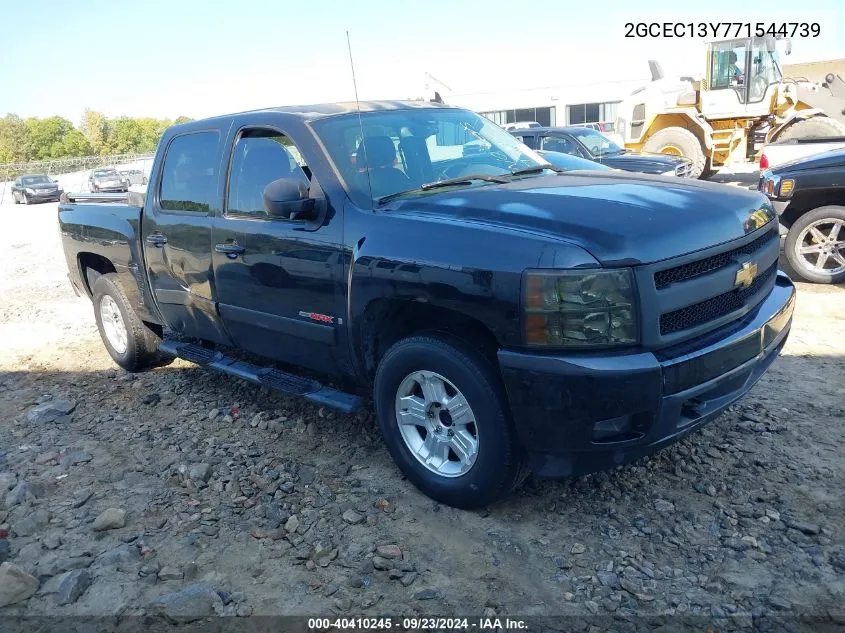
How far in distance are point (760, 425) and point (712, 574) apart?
1456mm

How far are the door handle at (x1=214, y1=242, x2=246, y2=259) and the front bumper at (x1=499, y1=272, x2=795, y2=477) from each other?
1.93m

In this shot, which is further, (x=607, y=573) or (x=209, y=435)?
(x=209, y=435)

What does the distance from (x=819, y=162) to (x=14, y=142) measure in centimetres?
7879

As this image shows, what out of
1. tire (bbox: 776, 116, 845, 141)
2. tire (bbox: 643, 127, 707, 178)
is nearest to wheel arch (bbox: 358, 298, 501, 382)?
tire (bbox: 643, 127, 707, 178)

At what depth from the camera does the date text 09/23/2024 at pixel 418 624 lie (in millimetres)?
2594

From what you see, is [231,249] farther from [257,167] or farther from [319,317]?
[319,317]

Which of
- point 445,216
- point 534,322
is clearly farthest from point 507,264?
point 445,216

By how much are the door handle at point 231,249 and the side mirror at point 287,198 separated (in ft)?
2.00

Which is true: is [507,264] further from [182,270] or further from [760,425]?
[182,270]

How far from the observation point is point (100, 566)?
10.3 ft

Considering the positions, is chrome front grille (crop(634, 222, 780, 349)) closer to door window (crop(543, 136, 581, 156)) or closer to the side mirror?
the side mirror

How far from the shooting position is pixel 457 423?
10.5 ft

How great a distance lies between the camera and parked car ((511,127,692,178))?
35.3 feet

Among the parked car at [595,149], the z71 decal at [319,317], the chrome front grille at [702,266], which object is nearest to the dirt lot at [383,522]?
the z71 decal at [319,317]
